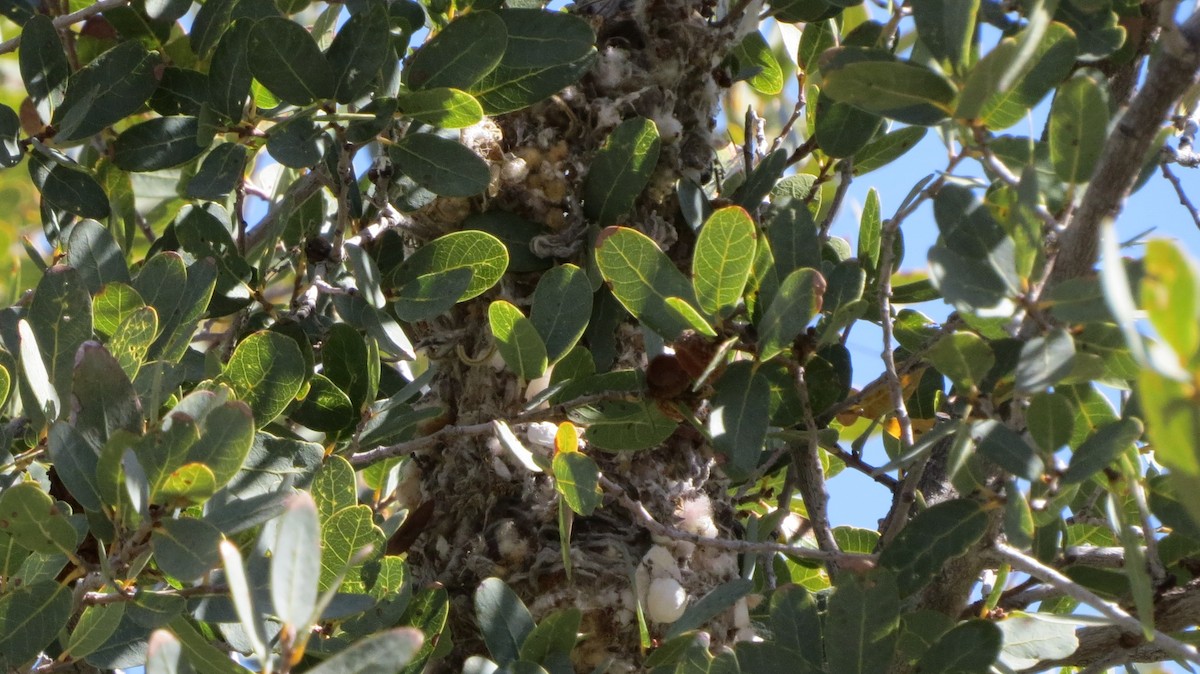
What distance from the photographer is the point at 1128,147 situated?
0.88 metres

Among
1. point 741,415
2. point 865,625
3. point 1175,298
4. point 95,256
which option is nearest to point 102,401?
point 95,256

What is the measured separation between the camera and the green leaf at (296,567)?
2.19ft

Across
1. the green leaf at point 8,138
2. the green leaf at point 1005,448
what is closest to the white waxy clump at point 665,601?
the green leaf at point 1005,448

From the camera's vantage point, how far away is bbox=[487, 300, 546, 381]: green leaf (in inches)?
43.4

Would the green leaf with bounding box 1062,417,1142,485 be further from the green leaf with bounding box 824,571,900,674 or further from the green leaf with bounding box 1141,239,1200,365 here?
the green leaf with bounding box 1141,239,1200,365

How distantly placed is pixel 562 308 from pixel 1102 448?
0.52 m

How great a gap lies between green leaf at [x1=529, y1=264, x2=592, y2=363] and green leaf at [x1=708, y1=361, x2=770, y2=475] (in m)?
0.16

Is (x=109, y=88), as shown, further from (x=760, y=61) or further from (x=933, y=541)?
(x=933, y=541)

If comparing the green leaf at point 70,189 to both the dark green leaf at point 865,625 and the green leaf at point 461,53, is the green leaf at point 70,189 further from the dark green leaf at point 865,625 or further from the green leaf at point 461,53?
the dark green leaf at point 865,625

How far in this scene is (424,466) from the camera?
58.8 inches

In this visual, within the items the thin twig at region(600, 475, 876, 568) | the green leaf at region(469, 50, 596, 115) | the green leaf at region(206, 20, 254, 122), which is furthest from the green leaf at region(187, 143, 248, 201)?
the thin twig at region(600, 475, 876, 568)

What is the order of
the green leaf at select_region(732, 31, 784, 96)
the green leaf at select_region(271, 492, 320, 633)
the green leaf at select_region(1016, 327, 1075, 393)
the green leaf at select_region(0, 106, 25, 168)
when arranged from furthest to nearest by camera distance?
the green leaf at select_region(732, 31, 784, 96) → the green leaf at select_region(0, 106, 25, 168) → the green leaf at select_region(1016, 327, 1075, 393) → the green leaf at select_region(271, 492, 320, 633)

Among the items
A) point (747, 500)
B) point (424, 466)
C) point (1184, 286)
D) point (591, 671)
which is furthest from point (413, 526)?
point (1184, 286)

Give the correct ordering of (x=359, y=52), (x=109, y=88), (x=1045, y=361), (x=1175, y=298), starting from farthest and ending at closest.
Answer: (x=109, y=88) → (x=359, y=52) → (x=1045, y=361) → (x=1175, y=298)
